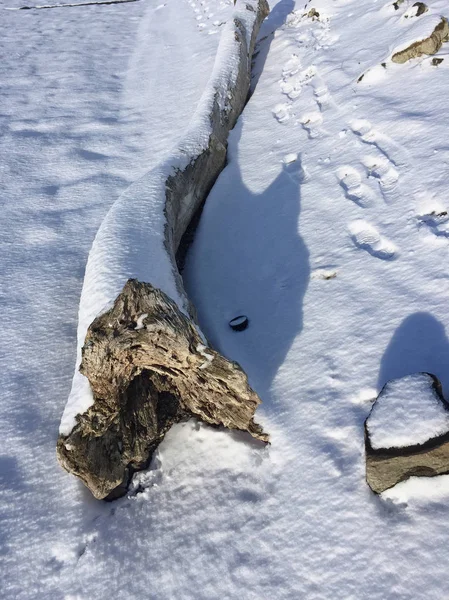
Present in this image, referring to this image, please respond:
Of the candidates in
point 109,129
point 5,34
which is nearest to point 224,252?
point 109,129

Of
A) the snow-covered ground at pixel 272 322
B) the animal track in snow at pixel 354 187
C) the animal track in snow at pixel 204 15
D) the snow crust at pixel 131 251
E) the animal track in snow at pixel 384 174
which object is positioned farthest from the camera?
the animal track in snow at pixel 204 15

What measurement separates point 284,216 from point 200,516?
275cm

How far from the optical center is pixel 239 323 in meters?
3.74

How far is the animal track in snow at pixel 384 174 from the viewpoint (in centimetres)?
414

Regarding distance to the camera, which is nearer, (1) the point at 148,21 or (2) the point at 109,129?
(2) the point at 109,129

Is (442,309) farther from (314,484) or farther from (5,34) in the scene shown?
(5,34)

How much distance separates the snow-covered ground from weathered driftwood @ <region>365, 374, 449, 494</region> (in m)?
0.06

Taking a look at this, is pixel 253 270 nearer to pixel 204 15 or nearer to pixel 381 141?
pixel 381 141

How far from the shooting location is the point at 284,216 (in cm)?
460

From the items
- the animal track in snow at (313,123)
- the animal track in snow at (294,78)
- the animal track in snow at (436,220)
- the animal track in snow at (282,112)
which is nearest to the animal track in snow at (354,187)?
the animal track in snow at (436,220)

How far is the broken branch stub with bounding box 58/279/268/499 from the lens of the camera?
288 centimetres

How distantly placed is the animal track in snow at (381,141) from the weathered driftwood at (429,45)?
46.8 inches

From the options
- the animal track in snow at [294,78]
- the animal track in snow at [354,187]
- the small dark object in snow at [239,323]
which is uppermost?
the animal track in snow at [294,78]

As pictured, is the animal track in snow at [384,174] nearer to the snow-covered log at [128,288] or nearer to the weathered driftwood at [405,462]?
the snow-covered log at [128,288]
